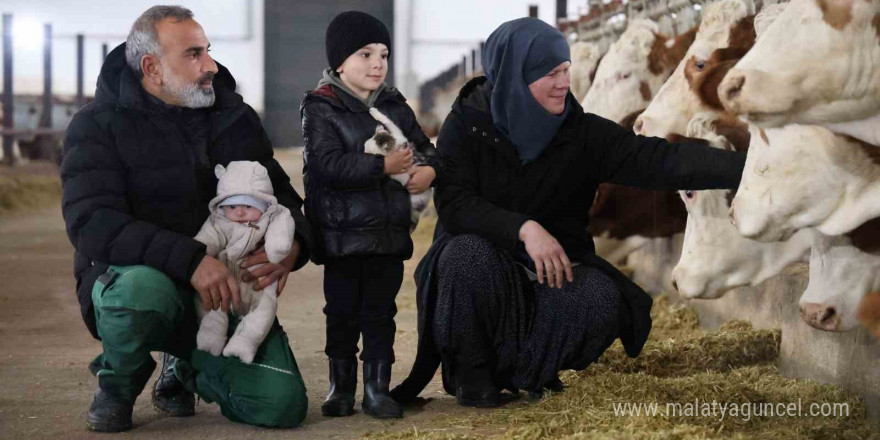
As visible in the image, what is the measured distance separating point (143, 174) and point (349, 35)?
2.40 feet

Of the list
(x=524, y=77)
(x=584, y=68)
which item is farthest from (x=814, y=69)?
(x=584, y=68)

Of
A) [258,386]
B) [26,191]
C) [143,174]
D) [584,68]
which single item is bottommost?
[26,191]

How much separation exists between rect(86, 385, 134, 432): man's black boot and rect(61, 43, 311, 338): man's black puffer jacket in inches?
11.4

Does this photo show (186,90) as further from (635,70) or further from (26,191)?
(26,191)

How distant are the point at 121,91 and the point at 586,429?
5.39 ft

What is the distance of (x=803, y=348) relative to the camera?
3.91 meters

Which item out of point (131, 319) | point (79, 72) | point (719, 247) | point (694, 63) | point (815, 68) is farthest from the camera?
point (79, 72)

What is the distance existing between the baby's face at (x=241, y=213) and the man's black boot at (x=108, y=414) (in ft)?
1.96

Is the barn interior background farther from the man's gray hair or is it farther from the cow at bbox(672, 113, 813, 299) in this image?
the man's gray hair

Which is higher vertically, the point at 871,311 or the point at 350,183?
the point at 350,183

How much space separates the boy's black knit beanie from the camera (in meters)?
3.45

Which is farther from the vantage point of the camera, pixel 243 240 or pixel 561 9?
pixel 561 9

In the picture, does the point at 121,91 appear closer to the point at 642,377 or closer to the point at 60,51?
the point at 642,377

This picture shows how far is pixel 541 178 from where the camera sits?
3.54 m
